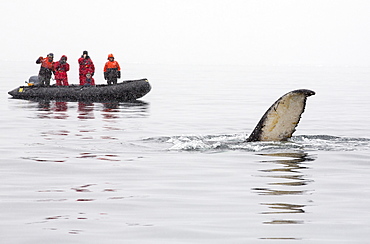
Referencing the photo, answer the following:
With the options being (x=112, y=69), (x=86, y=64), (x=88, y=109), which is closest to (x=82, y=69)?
(x=86, y=64)

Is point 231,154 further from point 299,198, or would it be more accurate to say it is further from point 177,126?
point 177,126

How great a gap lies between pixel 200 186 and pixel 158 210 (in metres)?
2.01

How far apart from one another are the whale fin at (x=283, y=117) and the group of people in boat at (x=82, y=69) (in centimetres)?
2033

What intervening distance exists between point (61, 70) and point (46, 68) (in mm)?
909

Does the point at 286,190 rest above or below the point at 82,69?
below

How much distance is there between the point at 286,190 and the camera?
1023 centimetres

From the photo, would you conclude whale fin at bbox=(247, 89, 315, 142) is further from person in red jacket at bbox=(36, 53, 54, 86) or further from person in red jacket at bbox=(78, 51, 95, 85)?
person in red jacket at bbox=(36, 53, 54, 86)

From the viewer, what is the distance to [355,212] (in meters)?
8.80

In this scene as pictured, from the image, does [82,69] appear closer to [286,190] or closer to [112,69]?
[112,69]

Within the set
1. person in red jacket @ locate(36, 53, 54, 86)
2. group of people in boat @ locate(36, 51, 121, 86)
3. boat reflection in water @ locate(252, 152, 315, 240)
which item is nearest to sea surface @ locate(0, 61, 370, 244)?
boat reflection in water @ locate(252, 152, 315, 240)

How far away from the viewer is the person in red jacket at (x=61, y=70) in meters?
34.4

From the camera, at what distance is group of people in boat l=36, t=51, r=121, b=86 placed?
34.5 m

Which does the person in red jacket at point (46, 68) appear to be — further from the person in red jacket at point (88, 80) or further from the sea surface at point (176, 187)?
the sea surface at point (176, 187)

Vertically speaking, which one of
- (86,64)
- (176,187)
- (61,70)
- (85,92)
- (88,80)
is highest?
(86,64)
